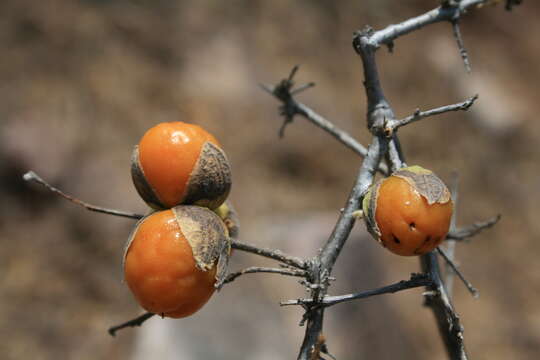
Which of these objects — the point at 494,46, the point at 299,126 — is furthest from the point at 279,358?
the point at 494,46

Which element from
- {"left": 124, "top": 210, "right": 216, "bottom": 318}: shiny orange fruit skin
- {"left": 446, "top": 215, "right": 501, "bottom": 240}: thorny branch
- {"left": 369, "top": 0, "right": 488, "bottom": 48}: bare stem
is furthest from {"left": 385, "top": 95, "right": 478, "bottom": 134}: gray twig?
{"left": 446, "top": 215, "right": 501, "bottom": 240}: thorny branch

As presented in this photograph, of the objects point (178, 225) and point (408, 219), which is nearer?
point (408, 219)

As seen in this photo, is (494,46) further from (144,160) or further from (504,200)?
(144,160)

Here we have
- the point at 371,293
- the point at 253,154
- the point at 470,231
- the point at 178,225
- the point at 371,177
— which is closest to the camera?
the point at 371,293

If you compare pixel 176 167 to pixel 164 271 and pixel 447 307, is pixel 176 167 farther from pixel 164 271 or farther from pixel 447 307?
pixel 447 307

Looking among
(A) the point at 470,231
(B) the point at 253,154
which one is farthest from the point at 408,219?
(B) the point at 253,154

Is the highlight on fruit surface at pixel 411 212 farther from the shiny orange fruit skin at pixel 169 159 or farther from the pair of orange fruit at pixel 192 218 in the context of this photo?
the shiny orange fruit skin at pixel 169 159

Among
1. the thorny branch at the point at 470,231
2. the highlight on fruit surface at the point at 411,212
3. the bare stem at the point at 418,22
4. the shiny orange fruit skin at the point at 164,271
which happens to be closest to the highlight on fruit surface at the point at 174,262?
the shiny orange fruit skin at the point at 164,271
